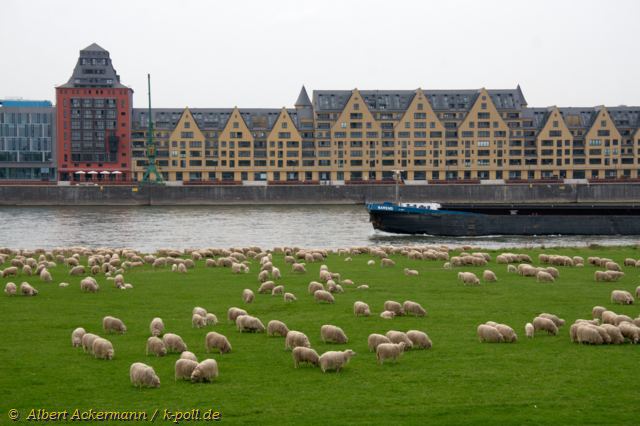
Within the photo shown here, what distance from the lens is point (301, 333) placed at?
1959cm

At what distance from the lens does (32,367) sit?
18078mm

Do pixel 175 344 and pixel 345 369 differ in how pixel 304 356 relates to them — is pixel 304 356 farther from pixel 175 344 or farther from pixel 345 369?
pixel 175 344

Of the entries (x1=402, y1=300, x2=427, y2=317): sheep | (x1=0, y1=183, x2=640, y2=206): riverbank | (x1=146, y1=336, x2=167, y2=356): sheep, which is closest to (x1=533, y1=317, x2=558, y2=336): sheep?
(x1=402, y1=300, x2=427, y2=317): sheep

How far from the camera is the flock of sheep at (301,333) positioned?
1809 centimetres

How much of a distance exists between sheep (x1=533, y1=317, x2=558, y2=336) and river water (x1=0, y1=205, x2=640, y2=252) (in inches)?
1561

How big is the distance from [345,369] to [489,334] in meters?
4.60

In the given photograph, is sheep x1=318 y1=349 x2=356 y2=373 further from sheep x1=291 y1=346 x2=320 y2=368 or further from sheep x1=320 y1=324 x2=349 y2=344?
sheep x1=320 y1=324 x2=349 y2=344

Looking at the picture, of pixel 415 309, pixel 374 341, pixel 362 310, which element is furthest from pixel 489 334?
pixel 362 310

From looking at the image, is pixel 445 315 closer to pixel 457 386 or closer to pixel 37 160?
pixel 457 386

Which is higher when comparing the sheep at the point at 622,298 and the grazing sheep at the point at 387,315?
the sheep at the point at 622,298

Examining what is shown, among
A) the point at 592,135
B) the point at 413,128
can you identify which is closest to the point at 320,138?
the point at 413,128

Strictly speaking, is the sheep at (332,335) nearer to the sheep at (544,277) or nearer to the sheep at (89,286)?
the sheep at (89,286)

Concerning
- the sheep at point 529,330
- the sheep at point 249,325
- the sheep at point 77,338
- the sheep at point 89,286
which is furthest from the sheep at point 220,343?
the sheep at point 89,286

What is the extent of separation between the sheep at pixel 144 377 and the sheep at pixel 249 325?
5.36 m
